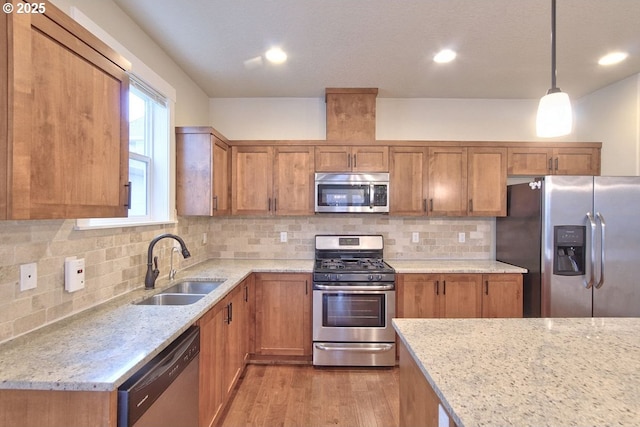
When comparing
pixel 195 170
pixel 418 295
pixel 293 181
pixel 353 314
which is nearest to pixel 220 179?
pixel 195 170

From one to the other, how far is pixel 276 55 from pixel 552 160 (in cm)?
292

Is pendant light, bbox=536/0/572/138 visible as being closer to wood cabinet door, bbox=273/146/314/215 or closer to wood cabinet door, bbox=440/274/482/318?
wood cabinet door, bbox=440/274/482/318

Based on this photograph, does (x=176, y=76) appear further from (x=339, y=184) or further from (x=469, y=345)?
(x=469, y=345)

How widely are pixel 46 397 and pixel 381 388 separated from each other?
223 centimetres

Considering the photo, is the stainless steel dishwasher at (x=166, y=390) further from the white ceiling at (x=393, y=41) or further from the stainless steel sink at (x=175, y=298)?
the white ceiling at (x=393, y=41)

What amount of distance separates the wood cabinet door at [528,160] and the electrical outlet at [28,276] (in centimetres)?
372

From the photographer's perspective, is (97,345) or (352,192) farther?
(352,192)

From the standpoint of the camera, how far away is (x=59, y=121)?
1.08 metres

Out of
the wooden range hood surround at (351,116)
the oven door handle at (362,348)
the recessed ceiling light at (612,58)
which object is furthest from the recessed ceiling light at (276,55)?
the recessed ceiling light at (612,58)

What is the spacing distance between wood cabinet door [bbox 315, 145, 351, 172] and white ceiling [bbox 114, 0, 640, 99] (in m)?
0.64

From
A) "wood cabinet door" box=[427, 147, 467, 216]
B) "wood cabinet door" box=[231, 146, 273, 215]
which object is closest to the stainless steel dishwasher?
"wood cabinet door" box=[231, 146, 273, 215]

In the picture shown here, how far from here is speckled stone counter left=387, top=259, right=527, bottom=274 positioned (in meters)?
2.83

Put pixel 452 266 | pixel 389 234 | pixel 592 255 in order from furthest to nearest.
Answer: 1. pixel 389 234
2. pixel 452 266
3. pixel 592 255

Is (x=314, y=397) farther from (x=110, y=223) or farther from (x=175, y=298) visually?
(x=110, y=223)
